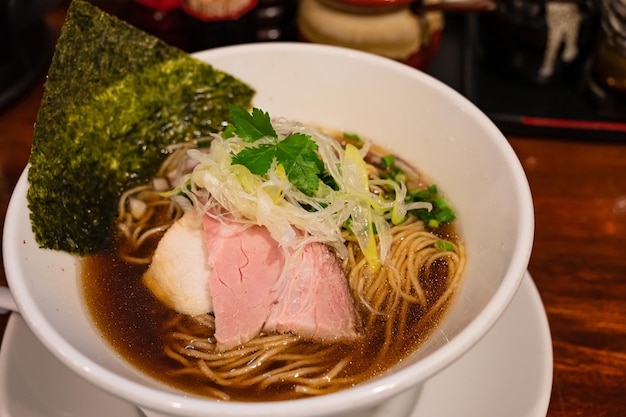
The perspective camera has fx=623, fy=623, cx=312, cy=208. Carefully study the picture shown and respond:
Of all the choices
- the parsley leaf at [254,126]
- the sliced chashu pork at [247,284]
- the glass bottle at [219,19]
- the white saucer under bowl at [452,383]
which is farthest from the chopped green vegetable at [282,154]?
the glass bottle at [219,19]

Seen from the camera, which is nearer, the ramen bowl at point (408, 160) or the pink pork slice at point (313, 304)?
the ramen bowl at point (408, 160)

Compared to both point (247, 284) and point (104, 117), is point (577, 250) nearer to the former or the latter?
point (247, 284)

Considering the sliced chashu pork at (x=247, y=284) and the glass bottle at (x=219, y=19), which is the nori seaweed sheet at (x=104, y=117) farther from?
the glass bottle at (x=219, y=19)

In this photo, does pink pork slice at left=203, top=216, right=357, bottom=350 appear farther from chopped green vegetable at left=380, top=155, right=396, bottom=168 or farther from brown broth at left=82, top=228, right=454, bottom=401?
chopped green vegetable at left=380, top=155, right=396, bottom=168

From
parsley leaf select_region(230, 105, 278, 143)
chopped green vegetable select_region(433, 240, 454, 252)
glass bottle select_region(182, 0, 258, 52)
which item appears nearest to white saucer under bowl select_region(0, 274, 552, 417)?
chopped green vegetable select_region(433, 240, 454, 252)

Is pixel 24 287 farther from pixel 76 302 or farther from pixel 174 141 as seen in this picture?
pixel 174 141

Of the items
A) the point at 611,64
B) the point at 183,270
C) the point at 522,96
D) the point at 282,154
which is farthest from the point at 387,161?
the point at 611,64
